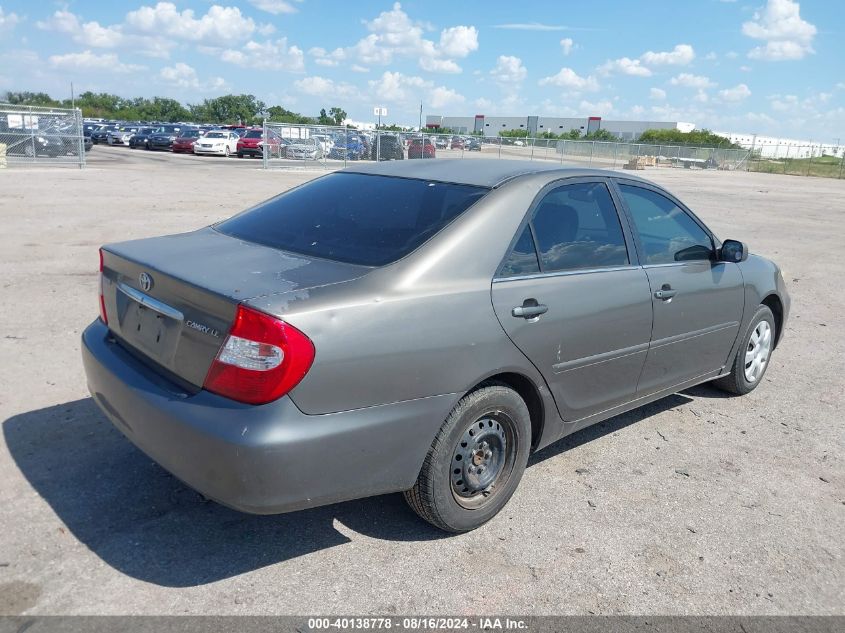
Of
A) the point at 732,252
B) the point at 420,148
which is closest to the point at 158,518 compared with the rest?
the point at 732,252

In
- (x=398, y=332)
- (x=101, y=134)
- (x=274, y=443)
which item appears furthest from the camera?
(x=101, y=134)

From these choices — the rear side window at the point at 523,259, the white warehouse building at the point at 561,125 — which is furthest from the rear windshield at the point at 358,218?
the white warehouse building at the point at 561,125

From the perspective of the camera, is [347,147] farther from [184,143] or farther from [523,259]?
[523,259]

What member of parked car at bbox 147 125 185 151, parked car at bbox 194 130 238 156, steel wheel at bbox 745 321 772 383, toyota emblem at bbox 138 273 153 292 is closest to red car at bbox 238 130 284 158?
parked car at bbox 194 130 238 156

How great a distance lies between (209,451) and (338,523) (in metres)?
0.97

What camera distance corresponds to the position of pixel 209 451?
8.62 ft

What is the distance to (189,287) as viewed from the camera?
9.38 ft

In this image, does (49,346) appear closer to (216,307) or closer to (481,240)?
(216,307)

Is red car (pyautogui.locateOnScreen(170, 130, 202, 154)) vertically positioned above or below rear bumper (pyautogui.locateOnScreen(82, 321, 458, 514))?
above

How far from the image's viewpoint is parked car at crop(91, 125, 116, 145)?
46344 millimetres

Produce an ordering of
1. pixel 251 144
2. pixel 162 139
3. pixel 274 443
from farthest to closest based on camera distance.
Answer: pixel 162 139 → pixel 251 144 → pixel 274 443

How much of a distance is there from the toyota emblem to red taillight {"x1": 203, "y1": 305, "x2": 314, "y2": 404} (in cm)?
67

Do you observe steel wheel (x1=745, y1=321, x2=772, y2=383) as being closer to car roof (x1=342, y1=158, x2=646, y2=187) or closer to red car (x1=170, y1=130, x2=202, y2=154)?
car roof (x1=342, y1=158, x2=646, y2=187)

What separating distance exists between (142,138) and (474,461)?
148 feet
